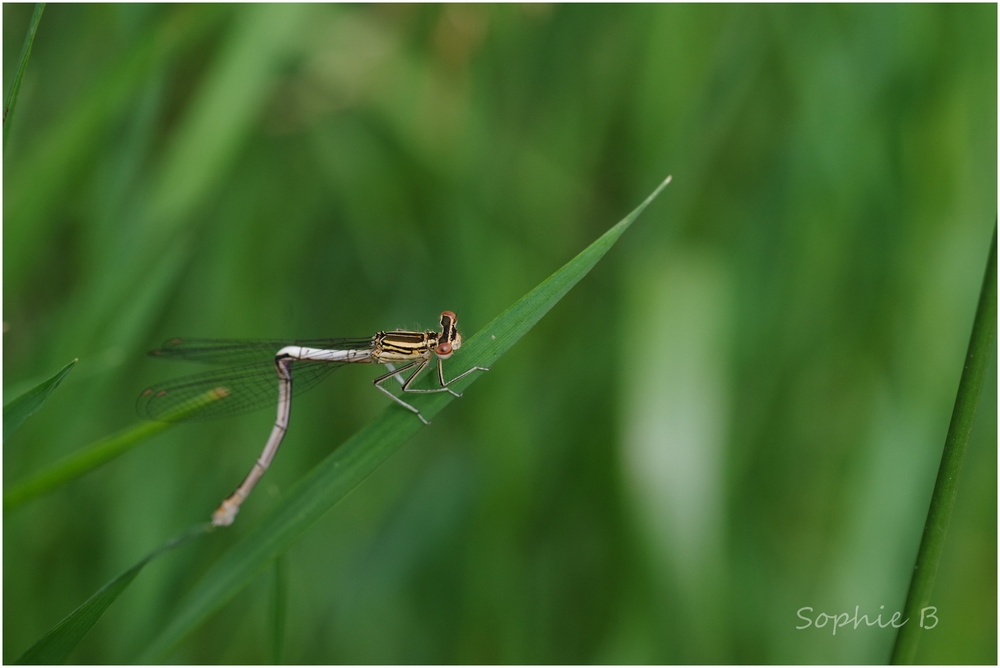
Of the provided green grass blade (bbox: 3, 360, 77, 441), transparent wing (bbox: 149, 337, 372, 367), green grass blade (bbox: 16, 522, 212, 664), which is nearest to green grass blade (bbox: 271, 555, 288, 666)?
green grass blade (bbox: 16, 522, 212, 664)

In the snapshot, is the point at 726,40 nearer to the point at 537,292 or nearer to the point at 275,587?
the point at 537,292

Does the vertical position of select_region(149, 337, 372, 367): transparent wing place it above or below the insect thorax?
below

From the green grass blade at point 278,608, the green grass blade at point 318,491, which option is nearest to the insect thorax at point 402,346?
the green grass blade at point 318,491

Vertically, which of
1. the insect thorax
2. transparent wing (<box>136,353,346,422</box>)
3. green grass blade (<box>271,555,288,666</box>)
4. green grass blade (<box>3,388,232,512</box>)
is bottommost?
green grass blade (<box>271,555,288,666</box>)

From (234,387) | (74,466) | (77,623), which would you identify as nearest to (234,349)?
(234,387)

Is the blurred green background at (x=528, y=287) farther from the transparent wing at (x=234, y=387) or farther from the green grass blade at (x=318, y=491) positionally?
the green grass blade at (x=318, y=491)

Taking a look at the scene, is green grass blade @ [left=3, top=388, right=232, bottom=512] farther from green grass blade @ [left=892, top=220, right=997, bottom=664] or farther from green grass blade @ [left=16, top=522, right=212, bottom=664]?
green grass blade @ [left=892, top=220, right=997, bottom=664]
